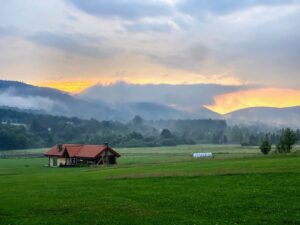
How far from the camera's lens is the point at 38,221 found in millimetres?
29547

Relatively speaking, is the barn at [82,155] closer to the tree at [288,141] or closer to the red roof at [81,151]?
the red roof at [81,151]

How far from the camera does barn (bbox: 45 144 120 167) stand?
111m

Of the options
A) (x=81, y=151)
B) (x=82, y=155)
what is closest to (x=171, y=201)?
(x=82, y=155)

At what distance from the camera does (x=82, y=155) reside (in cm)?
11231

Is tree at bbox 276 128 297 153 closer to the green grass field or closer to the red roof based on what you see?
the red roof

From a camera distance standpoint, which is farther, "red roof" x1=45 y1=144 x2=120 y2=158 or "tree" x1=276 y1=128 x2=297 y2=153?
"red roof" x1=45 y1=144 x2=120 y2=158

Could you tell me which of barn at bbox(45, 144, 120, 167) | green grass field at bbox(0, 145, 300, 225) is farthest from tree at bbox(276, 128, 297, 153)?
green grass field at bbox(0, 145, 300, 225)

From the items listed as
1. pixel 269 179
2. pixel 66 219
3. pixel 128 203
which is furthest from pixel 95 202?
pixel 269 179

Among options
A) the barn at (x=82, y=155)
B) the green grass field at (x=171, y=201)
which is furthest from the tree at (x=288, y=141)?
the green grass field at (x=171, y=201)

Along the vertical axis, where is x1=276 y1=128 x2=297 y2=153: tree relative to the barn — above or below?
above

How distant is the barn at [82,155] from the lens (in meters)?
111

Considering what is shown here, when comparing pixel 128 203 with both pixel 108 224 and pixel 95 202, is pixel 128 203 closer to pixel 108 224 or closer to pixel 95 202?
pixel 95 202

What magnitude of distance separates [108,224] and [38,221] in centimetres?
514

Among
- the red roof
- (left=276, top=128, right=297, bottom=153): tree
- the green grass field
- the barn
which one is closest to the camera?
the green grass field
